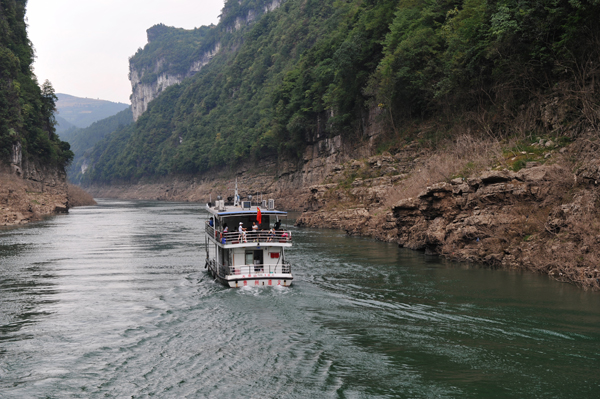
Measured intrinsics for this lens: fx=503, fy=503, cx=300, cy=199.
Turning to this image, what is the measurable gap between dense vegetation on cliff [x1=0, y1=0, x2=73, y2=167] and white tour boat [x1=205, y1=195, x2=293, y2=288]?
71028 millimetres

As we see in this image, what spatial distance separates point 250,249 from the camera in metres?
27.5

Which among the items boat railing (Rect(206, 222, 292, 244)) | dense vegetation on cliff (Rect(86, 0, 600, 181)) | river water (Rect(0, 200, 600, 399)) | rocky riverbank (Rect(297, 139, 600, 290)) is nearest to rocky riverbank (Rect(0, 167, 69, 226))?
river water (Rect(0, 200, 600, 399))

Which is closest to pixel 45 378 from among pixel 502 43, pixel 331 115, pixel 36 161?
pixel 502 43

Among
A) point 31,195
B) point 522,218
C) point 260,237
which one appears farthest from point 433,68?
point 31,195

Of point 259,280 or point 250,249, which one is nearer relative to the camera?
point 259,280

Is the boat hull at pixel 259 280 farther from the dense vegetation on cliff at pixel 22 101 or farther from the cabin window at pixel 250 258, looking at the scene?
the dense vegetation on cliff at pixel 22 101

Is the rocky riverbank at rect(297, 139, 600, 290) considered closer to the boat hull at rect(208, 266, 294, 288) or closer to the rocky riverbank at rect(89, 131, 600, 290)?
the rocky riverbank at rect(89, 131, 600, 290)

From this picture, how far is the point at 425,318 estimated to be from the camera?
2025cm

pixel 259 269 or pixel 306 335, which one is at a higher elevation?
pixel 259 269

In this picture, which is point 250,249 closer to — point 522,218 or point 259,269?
point 259,269

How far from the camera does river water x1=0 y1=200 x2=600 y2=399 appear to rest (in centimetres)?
1456

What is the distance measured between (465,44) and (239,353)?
39914 mm

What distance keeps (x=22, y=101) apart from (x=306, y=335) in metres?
93.3

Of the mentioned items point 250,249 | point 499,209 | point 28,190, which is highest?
point 28,190
